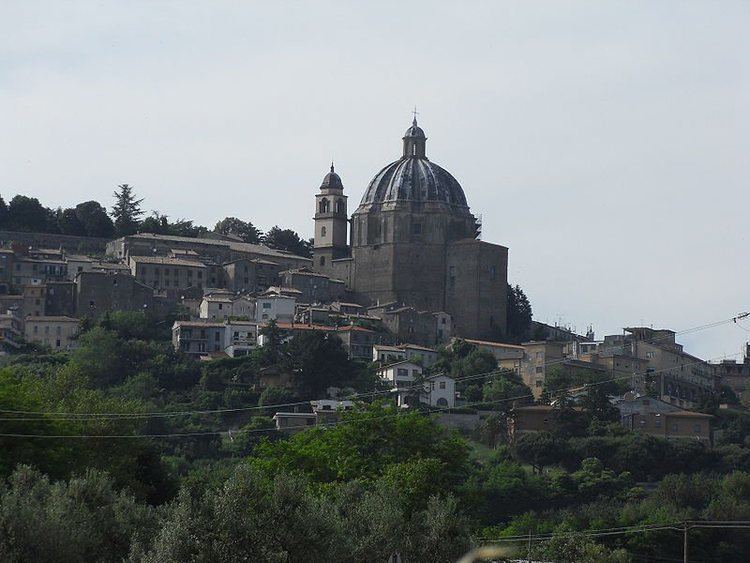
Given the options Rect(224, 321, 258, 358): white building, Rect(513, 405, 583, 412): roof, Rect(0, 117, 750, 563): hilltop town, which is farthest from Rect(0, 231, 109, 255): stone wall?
Rect(513, 405, 583, 412): roof

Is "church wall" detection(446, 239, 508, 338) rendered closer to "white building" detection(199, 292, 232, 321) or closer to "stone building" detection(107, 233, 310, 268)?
"white building" detection(199, 292, 232, 321)

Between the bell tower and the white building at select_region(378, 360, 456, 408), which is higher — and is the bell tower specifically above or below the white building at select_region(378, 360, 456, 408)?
above

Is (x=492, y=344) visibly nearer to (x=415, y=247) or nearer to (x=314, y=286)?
(x=415, y=247)

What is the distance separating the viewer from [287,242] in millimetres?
134875

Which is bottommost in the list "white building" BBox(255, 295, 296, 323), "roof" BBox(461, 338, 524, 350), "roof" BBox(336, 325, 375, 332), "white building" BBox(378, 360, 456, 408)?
"white building" BBox(378, 360, 456, 408)

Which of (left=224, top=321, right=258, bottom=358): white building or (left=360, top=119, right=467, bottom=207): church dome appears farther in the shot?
(left=360, top=119, right=467, bottom=207): church dome

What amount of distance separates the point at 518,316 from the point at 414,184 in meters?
10.6

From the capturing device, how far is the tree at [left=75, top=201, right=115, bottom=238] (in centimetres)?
12950

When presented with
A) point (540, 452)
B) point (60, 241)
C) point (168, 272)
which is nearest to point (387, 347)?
point (168, 272)

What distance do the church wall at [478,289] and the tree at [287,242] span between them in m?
21.1

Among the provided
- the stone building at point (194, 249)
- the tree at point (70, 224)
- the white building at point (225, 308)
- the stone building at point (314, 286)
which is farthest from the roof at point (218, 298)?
the tree at point (70, 224)

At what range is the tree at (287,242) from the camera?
134 metres

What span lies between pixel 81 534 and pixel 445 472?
58.6 ft

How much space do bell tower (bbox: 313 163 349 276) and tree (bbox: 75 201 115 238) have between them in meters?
15.3
